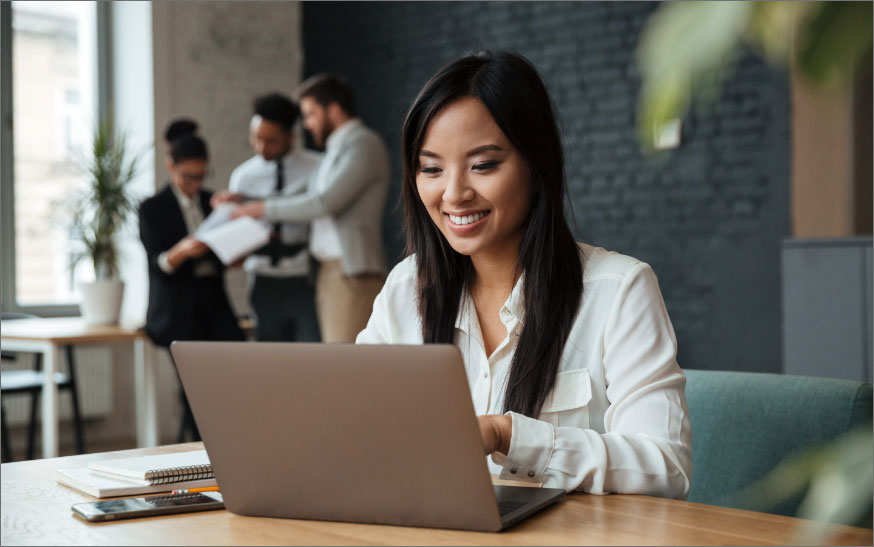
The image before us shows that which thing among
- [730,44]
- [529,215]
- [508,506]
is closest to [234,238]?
[529,215]

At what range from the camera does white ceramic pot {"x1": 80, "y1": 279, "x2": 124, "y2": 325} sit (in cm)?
436

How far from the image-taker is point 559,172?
150 cm

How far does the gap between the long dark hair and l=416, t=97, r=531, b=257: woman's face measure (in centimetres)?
2

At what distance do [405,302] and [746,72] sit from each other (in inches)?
139

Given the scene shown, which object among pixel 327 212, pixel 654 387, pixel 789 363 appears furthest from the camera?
pixel 327 212

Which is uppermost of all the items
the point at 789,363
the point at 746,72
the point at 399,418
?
the point at 746,72

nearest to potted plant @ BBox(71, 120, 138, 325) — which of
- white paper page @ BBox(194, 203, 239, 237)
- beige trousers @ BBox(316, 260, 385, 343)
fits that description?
white paper page @ BBox(194, 203, 239, 237)

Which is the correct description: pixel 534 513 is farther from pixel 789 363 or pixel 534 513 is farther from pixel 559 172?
pixel 789 363

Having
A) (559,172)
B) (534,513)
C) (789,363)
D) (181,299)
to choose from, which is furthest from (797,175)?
(534,513)

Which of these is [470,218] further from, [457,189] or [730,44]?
[730,44]

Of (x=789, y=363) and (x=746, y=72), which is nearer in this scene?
(x=789, y=363)

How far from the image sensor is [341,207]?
12.7ft

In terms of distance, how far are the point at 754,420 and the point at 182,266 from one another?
3006mm

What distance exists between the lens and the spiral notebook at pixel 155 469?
1.12 meters
